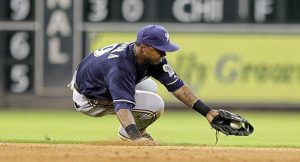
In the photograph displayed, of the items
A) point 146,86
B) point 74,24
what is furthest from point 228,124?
point 74,24

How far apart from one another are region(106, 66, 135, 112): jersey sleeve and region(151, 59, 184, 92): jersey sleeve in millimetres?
Result: 533

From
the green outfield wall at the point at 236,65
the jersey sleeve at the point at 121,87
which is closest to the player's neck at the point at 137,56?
the jersey sleeve at the point at 121,87

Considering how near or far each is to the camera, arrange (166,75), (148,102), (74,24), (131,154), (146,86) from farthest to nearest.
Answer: (74,24), (146,86), (148,102), (166,75), (131,154)

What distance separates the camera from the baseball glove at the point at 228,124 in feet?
29.6

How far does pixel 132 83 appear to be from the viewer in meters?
8.38

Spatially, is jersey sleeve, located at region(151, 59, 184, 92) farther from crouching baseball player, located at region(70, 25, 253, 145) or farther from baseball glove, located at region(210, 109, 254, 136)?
baseball glove, located at region(210, 109, 254, 136)

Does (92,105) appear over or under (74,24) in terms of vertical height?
over

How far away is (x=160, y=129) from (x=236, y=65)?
3687 millimetres

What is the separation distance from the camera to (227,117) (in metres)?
9.02

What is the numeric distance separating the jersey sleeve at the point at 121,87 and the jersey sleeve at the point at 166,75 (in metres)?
0.53

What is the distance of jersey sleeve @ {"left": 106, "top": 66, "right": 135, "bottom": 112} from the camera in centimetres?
823

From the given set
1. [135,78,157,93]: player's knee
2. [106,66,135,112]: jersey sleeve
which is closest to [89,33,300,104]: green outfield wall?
[135,78,157,93]: player's knee

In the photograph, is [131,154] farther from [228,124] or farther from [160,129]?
[160,129]

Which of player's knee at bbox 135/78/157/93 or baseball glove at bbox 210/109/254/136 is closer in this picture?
baseball glove at bbox 210/109/254/136
